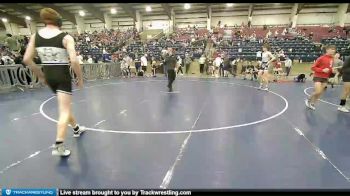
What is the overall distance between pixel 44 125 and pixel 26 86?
6360 mm

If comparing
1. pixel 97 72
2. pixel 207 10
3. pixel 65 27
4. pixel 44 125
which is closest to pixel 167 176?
pixel 44 125

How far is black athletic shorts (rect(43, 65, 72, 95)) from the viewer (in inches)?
144

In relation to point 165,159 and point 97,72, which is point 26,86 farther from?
point 165,159

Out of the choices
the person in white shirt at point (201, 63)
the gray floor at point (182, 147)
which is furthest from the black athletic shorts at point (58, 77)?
the person in white shirt at point (201, 63)

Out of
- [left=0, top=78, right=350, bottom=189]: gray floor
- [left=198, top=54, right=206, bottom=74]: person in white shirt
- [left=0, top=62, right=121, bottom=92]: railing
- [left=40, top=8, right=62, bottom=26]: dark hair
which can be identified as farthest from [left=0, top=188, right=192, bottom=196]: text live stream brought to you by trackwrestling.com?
[left=198, top=54, right=206, bottom=74]: person in white shirt

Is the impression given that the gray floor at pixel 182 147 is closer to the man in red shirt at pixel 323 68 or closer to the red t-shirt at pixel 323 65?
the man in red shirt at pixel 323 68

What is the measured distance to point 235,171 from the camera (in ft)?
10.8

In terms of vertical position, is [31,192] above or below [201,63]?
below

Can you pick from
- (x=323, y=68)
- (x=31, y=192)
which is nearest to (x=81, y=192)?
(x=31, y=192)

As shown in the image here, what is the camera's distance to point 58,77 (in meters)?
3.68

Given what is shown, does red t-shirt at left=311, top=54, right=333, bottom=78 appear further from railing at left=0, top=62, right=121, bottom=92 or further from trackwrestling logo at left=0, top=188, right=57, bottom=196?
railing at left=0, top=62, right=121, bottom=92

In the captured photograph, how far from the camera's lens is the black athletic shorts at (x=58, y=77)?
3665 millimetres

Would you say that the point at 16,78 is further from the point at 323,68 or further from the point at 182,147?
the point at 323,68

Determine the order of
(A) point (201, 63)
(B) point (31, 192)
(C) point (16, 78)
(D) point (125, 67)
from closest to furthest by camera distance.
A: (B) point (31, 192) → (C) point (16, 78) → (D) point (125, 67) → (A) point (201, 63)
